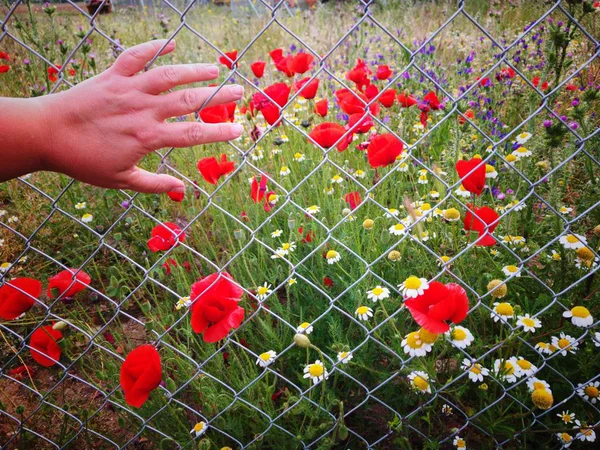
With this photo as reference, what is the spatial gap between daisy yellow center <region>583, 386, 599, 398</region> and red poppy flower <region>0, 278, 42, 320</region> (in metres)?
1.46

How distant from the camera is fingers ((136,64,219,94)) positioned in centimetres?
→ 88

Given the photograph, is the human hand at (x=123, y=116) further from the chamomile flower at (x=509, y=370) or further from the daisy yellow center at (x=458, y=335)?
the chamomile flower at (x=509, y=370)

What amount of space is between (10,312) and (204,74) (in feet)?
2.78

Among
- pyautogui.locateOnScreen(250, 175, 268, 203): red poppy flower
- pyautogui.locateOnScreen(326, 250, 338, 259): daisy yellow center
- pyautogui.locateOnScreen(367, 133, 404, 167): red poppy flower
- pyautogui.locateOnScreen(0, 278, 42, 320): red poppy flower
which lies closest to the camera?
pyautogui.locateOnScreen(0, 278, 42, 320): red poppy flower

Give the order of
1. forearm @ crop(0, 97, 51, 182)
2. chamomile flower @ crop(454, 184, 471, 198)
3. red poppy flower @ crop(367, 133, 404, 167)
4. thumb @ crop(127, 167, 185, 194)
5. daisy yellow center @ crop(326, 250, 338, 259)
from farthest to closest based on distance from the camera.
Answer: chamomile flower @ crop(454, 184, 471, 198), daisy yellow center @ crop(326, 250, 338, 259), red poppy flower @ crop(367, 133, 404, 167), thumb @ crop(127, 167, 185, 194), forearm @ crop(0, 97, 51, 182)

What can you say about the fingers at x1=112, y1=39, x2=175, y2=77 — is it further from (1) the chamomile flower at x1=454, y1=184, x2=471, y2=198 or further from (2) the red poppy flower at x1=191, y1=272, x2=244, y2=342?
(1) the chamomile flower at x1=454, y1=184, x2=471, y2=198

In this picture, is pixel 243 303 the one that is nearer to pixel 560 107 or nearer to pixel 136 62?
pixel 136 62

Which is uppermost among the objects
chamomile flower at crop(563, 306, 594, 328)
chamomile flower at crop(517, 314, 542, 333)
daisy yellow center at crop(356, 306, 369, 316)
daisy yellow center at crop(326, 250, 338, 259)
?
chamomile flower at crop(563, 306, 594, 328)

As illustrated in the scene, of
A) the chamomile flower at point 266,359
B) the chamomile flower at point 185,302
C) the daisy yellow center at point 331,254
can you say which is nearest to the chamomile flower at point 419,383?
the chamomile flower at point 266,359

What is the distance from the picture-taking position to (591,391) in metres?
1.18

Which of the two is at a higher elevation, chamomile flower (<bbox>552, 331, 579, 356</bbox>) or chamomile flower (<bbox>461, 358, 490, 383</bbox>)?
chamomile flower (<bbox>552, 331, 579, 356</bbox>)

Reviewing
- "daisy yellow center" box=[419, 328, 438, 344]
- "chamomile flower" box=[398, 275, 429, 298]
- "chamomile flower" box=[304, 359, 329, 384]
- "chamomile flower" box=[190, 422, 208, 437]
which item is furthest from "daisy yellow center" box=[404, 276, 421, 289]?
"chamomile flower" box=[190, 422, 208, 437]

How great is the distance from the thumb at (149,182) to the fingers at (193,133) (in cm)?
9

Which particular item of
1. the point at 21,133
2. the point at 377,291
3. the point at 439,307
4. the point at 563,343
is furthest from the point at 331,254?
the point at 21,133
